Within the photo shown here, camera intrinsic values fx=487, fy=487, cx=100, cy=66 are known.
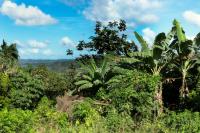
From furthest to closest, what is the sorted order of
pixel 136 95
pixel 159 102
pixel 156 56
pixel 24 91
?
pixel 24 91
pixel 156 56
pixel 159 102
pixel 136 95

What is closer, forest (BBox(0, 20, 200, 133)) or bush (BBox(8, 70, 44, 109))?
forest (BBox(0, 20, 200, 133))

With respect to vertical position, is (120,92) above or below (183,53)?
below

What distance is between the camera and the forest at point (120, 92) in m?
14.5

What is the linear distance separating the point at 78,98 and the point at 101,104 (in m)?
3.37

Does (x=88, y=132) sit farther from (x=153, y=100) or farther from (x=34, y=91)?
(x=34, y=91)

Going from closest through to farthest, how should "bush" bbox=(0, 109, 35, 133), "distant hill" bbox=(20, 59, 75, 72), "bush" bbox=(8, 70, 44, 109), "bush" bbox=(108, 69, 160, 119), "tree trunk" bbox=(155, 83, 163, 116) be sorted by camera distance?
1. "bush" bbox=(0, 109, 35, 133)
2. "bush" bbox=(108, 69, 160, 119)
3. "tree trunk" bbox=(155, 83, 163, 116)
4. "bush" bbox=(8, 70, 44, 109)
5. "distant hill" bbox=(20, 59, 75, 72)

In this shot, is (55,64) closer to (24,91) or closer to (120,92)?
(24,91)

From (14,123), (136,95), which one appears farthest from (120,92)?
(14,123)

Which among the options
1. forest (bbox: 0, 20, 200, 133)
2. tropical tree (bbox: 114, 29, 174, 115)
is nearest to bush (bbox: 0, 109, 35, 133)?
forest (bbox: 0, 20, 200, 133)

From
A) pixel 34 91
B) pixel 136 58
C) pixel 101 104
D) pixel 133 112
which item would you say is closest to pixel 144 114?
pixel 133 112

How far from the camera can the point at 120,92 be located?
1744 cm

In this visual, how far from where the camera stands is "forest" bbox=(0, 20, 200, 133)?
14461 mm

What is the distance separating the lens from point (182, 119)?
15320mm

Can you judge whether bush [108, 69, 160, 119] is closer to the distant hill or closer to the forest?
the forest
